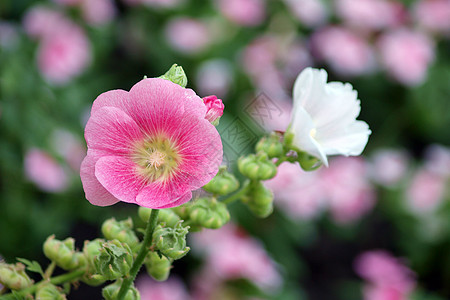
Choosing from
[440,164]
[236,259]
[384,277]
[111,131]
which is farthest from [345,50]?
[111,131]

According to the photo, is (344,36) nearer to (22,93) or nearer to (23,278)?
(22,93)

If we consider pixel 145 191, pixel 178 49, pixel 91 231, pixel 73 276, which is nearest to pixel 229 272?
pixel 91 231

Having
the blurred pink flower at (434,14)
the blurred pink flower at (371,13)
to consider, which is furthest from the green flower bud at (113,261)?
the blurred pink flower at (434,14)

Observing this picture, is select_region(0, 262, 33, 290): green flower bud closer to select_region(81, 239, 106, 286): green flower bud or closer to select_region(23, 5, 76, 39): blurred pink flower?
select_region(81, 239, 106, 286): green flower bud

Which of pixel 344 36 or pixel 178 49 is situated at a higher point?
pixel 344 36

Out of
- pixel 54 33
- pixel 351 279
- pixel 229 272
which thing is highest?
pixel 54 33

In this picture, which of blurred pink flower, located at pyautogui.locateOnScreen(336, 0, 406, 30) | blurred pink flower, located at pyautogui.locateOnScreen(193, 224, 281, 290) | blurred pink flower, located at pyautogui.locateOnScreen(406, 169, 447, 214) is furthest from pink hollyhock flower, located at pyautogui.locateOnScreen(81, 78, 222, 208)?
blurred pink flower, located at pyautogui.locateOnScreen(336, 0, 406, 30)
